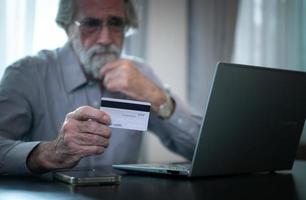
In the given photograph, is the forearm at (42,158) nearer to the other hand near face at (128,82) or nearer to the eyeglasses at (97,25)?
the other hand near face at (128,82)

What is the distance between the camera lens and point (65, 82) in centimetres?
154

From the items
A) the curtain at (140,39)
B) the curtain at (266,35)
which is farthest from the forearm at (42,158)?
the curtain at (266,35)

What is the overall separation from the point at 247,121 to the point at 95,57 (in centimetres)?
72

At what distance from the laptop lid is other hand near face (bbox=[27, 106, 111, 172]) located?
20 cm

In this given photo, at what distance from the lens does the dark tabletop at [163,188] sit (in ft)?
2.49

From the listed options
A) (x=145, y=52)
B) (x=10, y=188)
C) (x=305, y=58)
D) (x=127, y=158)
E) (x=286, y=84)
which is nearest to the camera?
(x=10, y=188)

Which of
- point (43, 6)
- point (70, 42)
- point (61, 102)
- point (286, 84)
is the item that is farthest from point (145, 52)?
point (286, 84)

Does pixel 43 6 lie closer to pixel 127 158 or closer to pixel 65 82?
pixel 65 82

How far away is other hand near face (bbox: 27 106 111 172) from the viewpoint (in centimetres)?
88

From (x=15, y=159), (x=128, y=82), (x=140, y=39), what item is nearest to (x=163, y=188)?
(x=15, y=159)

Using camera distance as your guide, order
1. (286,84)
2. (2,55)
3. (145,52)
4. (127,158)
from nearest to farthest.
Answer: (286,84) < (127,158) < (2,55) < (145,52)

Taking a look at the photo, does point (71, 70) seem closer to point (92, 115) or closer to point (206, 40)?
point (92, 115)

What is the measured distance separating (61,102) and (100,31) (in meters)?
0.28

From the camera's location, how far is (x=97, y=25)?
1.54 meters
